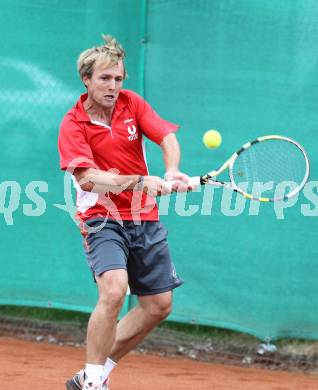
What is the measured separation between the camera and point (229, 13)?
19.4 feet

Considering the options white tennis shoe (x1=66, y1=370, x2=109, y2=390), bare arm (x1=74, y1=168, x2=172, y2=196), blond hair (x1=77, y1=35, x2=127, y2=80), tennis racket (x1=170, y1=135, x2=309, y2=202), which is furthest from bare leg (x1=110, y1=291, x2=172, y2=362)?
blond hair (x1=77, y1=35, x2=127, y2=80)

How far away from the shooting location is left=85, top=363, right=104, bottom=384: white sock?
14.4 ft

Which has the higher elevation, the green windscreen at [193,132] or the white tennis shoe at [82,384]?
the green windscreen at [193,132]

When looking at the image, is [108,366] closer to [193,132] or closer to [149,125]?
[149,125]

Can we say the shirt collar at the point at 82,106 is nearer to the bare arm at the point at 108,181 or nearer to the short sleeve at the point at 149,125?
the short sleeve at the point at 149,125

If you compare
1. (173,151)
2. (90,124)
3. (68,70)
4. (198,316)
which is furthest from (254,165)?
(68,70)

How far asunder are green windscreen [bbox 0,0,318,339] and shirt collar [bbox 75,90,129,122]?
1331 mm

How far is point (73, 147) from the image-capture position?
4453 mm

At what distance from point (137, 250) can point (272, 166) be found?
970 mm

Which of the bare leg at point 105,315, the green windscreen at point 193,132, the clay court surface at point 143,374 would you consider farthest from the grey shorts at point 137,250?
the green windscreen at point 193,132

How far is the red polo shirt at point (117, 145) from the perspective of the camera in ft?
14.9

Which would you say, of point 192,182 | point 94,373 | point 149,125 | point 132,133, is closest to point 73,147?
point 132,133

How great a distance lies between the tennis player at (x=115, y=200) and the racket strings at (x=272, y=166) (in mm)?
542

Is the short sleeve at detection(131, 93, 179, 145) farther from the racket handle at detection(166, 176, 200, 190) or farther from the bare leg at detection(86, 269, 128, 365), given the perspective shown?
the bare leg at detection(86, 269, 128, 365)
